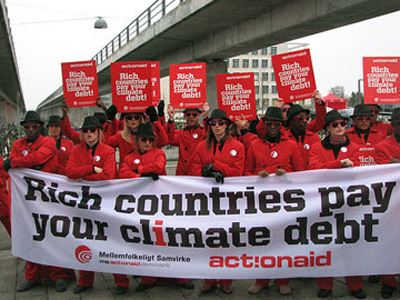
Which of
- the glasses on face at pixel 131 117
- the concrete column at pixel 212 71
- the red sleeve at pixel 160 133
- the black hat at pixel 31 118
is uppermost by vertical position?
the concrete column at pixel 212 71

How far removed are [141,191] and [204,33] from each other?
623 inches

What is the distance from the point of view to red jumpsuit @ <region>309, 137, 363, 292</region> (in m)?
4.55

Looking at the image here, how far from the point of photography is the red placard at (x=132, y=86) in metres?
5.94

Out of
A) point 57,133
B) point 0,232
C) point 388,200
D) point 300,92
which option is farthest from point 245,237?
point 0,232

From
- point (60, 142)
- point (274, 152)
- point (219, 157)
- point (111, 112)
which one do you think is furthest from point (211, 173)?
point (60, 142)

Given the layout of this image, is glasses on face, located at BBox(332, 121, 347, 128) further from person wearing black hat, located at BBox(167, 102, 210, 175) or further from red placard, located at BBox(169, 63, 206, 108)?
red placard, located at BBox(169, 63, 206, 108)

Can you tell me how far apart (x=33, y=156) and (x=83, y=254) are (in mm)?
1384

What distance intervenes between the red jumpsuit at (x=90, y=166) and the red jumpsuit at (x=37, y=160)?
39cm

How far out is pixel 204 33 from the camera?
1933 centimetres

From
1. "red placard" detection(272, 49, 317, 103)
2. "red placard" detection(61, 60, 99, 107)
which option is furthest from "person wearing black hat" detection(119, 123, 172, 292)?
"red placard" detection(272, 49, 317, 103)

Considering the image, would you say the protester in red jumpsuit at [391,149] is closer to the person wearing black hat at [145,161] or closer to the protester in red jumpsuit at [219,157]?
the protester in red jumpsuit at [219,157]

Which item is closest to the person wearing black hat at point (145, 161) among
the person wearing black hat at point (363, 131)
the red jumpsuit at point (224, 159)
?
the red jumpsuit at point (224, 159)

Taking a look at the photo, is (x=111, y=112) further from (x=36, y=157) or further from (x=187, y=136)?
(x=36, y=157)

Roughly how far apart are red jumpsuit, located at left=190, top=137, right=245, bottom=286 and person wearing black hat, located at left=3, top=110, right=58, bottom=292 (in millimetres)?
1901
